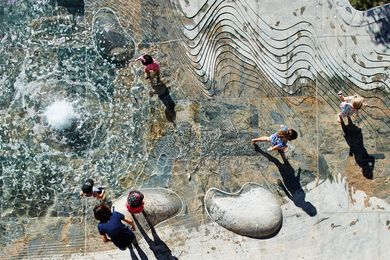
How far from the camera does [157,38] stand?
9.78 metres

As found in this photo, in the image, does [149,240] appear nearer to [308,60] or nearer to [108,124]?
[108,124]

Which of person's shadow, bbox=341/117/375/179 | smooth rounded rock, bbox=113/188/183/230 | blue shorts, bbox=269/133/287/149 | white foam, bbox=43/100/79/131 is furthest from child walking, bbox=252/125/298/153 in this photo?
white foam, bbox=43/100/79/131

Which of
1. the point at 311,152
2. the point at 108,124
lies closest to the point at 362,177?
the point at 311,152

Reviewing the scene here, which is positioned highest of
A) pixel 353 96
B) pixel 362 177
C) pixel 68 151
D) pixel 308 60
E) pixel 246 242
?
pixel 308 60

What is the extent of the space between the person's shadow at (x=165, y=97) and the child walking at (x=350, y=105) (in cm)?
288

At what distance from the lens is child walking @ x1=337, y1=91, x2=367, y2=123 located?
30.5 ft

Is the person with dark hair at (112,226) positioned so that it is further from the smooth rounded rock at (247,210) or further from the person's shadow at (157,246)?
the smooth rounded rock at (247,210)

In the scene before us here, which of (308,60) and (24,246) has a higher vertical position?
(308,60)

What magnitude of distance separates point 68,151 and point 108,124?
83 cm

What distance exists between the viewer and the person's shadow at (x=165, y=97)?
32.0 feet

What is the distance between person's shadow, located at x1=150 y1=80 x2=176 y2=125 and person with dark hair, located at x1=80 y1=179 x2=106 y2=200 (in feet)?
5.61

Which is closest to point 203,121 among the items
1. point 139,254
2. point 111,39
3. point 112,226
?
point 111,39

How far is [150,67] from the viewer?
9508 millimetres

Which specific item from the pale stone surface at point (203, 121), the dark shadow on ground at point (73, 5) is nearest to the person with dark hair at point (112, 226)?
the pale stone surface at point (203, 121)
